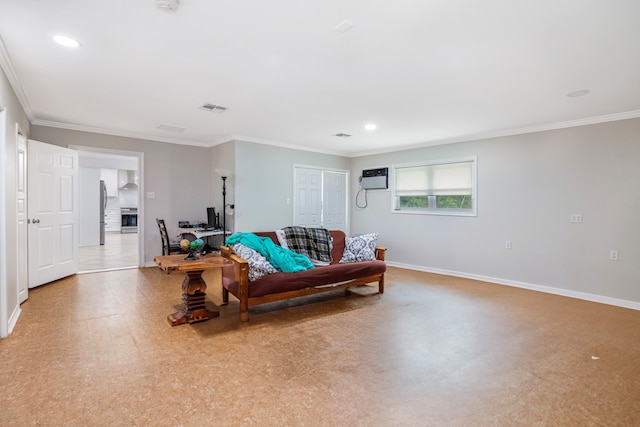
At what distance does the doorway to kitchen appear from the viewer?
235 inches

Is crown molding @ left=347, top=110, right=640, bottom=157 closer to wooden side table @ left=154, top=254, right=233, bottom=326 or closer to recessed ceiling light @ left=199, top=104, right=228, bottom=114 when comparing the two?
recessed ceiling light @ left=199, top=104, right=228, bottom=114

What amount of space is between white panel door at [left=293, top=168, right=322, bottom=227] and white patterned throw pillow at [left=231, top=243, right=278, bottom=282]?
2.93 metres

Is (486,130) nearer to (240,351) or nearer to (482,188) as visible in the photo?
(482,188)

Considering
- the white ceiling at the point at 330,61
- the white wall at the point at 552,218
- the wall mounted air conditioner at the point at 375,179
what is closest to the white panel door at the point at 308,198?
the wall mounted air conditioner at the point at 375,179

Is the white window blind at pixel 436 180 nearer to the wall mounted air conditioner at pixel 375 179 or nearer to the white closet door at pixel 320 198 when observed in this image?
the wall mounted air conditioner at pixel 375 179

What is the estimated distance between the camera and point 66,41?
8.21ft

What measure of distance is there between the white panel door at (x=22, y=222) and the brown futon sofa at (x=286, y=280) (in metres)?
2.24

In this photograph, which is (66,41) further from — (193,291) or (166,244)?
(166,244)

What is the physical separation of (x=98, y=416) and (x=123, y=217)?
11.6 metres

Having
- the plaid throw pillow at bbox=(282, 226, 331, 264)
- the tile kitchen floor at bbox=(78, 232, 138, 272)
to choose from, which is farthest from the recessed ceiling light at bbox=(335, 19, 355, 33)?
the tile kitchen floor at bbox=(78, 232, 138, 272)

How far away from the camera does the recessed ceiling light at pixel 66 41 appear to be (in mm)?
2459

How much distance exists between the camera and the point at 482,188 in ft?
17.9

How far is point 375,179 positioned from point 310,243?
9.42ft

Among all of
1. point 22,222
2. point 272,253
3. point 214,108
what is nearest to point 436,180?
point 272,253
